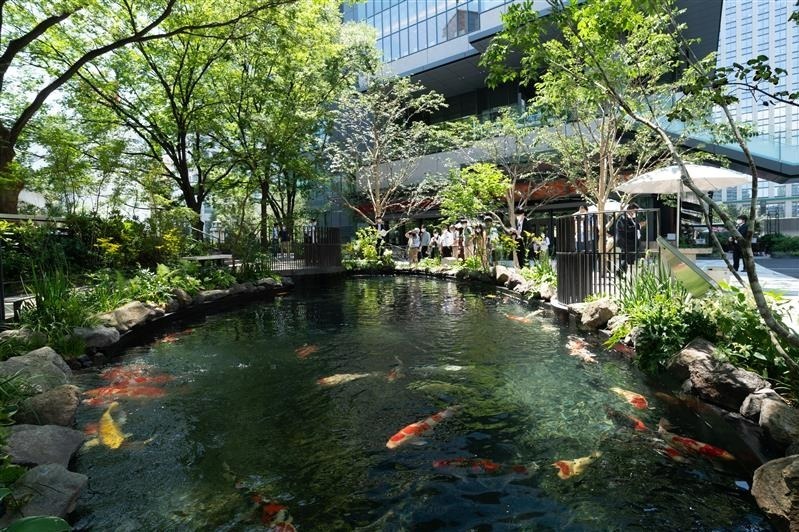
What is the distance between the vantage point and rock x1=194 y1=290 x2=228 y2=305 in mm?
13138

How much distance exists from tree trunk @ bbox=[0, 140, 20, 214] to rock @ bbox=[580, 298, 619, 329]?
1115 cm

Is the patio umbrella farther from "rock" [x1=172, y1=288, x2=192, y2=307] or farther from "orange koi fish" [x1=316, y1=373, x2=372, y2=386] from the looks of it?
"rock" [x1=172, y1=288, x2=192, y2=307]

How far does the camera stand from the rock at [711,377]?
5.36m

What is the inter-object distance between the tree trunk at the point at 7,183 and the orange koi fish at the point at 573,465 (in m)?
10.7

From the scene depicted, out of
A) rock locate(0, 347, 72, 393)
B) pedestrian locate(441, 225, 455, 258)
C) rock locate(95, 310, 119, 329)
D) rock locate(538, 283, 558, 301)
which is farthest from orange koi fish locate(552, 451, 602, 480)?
pedestrian locate(441, 225, 455, 258)

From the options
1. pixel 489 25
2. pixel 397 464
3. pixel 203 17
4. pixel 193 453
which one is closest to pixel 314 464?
pixel 397 464

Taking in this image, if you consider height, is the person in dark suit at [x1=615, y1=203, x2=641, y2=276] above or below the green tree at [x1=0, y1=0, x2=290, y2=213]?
below

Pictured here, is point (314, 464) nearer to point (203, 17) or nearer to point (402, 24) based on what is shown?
point (203, 17)

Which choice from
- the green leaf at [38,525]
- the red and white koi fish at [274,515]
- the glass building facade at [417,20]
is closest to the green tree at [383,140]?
the glass building facade at [417,20]

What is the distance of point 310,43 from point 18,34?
8.19 meters

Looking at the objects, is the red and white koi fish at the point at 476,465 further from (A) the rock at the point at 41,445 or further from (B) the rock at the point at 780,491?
(A) the rock at the point at 41,445

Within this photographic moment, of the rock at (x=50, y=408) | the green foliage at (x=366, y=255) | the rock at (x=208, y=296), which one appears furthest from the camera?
the green foliage at (x=366, y=255)

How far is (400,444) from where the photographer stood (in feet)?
16.2

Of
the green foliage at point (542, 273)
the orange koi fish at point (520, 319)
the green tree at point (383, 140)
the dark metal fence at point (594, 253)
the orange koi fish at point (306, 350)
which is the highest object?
the green tree at point (383, 140)
